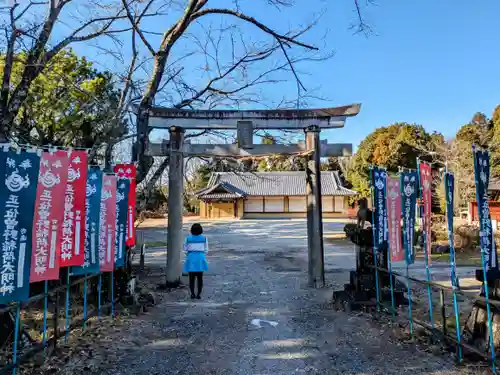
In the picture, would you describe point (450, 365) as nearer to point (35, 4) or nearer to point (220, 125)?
point (220, 125)

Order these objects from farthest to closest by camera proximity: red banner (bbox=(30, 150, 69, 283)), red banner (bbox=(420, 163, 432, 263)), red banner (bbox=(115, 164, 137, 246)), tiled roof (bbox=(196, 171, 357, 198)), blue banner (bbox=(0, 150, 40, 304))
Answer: tiled roof (bbox=(196, 171, 357, 198))
red banner (bbox=(115, 164, 137, 246))
red banner (bbox=(420, 163, 432, 263))
red banner (bbox=(30, 150, 69, 283))
blue banner (bbox=(0, 150, 40, 304))

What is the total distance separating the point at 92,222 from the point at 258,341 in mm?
2893

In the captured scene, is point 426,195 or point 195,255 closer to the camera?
point 426,195

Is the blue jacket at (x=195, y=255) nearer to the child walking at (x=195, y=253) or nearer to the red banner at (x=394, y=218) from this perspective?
the child walking at (x=195, y=253)

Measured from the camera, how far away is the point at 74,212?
15.4ft

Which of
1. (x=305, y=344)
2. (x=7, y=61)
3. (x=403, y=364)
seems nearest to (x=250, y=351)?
(x=305, y=344)

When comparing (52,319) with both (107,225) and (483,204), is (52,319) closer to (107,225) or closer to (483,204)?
(107,225)

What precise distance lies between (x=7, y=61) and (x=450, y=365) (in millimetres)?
7025

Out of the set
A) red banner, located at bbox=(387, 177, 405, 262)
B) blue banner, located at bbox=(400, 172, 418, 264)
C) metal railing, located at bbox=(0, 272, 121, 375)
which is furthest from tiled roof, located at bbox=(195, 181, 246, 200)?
blue banner, located at bbox=(400, 172, 418, 264)

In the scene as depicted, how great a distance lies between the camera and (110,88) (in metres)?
12.0

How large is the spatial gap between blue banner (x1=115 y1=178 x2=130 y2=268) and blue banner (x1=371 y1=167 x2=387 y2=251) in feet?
13.5

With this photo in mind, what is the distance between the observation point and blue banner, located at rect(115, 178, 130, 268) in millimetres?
5945

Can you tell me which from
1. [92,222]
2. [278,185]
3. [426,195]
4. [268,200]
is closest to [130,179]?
[92,222]

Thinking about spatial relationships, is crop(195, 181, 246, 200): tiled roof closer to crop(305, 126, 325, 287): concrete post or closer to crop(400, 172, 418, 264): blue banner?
crop(305, 126, 325, 287): concrete post
